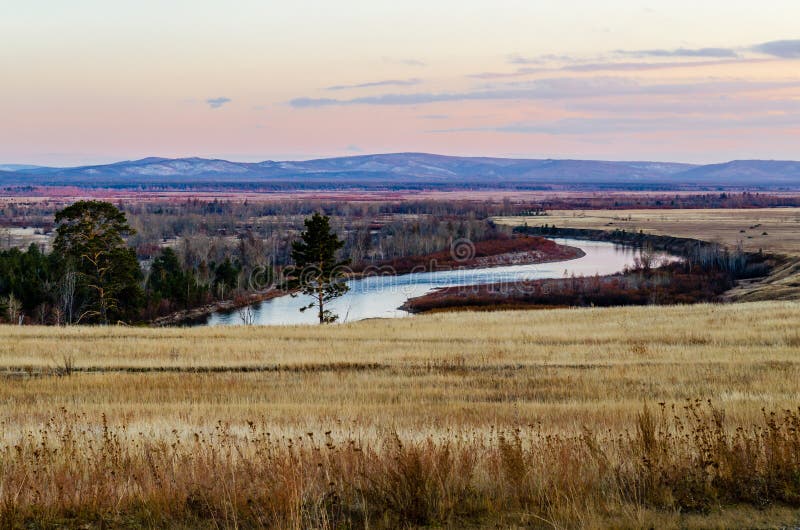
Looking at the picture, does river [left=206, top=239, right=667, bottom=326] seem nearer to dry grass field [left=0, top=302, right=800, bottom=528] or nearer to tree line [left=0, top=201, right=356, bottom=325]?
tree line [left=0, top=201, right=356, bottom=325]

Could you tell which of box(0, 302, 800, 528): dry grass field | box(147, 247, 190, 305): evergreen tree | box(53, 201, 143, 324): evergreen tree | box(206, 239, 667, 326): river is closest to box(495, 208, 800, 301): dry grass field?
box(206, 239, 667, 326): river

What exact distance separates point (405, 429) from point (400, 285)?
245 feet

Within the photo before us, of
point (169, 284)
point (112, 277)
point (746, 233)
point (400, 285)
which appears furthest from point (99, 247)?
point (746, 233)

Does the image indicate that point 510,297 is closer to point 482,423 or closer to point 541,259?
point 541,259

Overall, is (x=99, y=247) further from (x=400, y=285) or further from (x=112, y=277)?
(x=400, y=285)

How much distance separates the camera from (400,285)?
85750mm

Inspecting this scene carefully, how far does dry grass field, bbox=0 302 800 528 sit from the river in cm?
3043

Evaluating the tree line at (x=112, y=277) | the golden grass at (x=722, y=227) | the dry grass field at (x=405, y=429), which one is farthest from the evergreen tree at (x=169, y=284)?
the golden grass at (x=722, y=227)

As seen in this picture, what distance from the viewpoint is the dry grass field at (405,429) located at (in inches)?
275

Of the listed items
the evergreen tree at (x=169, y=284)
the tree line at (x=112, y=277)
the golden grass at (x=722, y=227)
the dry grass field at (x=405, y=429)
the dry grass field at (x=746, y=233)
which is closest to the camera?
the dry grass field at (x=405, y=429)

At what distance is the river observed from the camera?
6162cm

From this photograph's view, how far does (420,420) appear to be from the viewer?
12.5 meters

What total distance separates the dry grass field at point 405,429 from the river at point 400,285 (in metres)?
30.4

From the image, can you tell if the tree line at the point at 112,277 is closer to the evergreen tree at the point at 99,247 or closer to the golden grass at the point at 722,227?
the evergreen tree at the point at 99,247
